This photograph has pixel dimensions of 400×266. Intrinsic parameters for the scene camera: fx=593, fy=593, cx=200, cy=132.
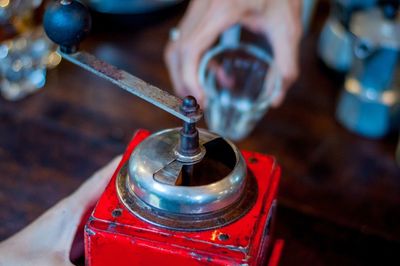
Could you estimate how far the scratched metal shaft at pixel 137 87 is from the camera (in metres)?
0.55

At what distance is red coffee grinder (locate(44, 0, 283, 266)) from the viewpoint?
550mm

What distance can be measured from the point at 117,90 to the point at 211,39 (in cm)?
23

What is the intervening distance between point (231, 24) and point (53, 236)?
49 cm

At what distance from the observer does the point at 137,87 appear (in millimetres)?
572

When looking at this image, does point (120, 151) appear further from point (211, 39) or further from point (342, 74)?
Answer: point (342, 74)

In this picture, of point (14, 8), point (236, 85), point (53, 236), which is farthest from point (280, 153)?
point (14, 8)

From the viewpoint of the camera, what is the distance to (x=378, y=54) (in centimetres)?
100

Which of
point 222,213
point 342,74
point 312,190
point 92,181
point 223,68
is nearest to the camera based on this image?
point 222,213

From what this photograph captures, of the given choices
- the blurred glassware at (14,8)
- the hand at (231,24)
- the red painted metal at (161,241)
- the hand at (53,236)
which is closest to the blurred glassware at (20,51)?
the blurred glassware at (14,8)

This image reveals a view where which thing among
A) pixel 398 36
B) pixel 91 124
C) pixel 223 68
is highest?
pixel 398 36

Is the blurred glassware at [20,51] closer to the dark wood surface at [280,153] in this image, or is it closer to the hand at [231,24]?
the dark wood surface at [280,153]

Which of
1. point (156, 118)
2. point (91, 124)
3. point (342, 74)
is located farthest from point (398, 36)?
point (91, 124)

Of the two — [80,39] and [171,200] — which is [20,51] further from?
[171,200]

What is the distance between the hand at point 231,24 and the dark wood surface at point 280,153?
100mm
